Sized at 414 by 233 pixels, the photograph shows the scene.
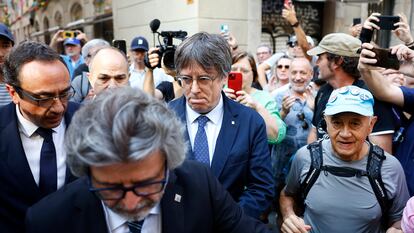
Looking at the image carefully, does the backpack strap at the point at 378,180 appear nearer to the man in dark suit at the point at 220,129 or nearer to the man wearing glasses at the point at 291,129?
the man in dark suit at the point at 220,129

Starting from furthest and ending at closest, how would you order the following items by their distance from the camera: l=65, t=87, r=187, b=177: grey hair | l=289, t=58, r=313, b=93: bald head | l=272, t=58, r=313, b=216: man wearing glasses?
l=289, t=58, r=313, b=93: bald head
l=272, t=58, r=313, b=216: man wearing glasses
l=65, t=87, r=187, b=177: grey hair

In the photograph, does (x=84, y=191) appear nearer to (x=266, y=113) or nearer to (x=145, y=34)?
(x=266, y=113)

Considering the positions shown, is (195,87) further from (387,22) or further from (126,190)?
(387,22)

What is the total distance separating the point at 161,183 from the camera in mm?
1149

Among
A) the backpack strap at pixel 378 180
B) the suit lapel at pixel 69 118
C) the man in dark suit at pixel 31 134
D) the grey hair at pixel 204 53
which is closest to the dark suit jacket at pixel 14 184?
the man in dark suit at pixel 31 134

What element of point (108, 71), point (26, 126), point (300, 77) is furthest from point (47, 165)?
point (300, 77)

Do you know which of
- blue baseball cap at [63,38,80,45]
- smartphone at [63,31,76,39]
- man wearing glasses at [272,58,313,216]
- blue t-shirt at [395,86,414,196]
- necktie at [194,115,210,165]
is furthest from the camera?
blue baseball cap at [63,38,80,45]

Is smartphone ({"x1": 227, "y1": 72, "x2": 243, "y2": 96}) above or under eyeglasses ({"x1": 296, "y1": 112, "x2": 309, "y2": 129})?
above

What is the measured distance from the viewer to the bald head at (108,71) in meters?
2.62

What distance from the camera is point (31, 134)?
67.2 inches

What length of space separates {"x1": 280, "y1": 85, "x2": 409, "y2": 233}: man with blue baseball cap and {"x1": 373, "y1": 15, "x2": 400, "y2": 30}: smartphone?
0.79m

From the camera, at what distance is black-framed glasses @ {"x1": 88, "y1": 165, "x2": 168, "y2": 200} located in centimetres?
109

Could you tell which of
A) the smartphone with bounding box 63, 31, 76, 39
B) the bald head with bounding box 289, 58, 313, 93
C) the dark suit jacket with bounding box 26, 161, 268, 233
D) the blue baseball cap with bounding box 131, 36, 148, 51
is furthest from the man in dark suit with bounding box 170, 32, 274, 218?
the smartphone with bounding box 63, 31, 76, 39

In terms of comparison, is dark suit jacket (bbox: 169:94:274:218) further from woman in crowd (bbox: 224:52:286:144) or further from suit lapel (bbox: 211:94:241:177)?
woman in crowd (bbox: 224:52:286:144)
